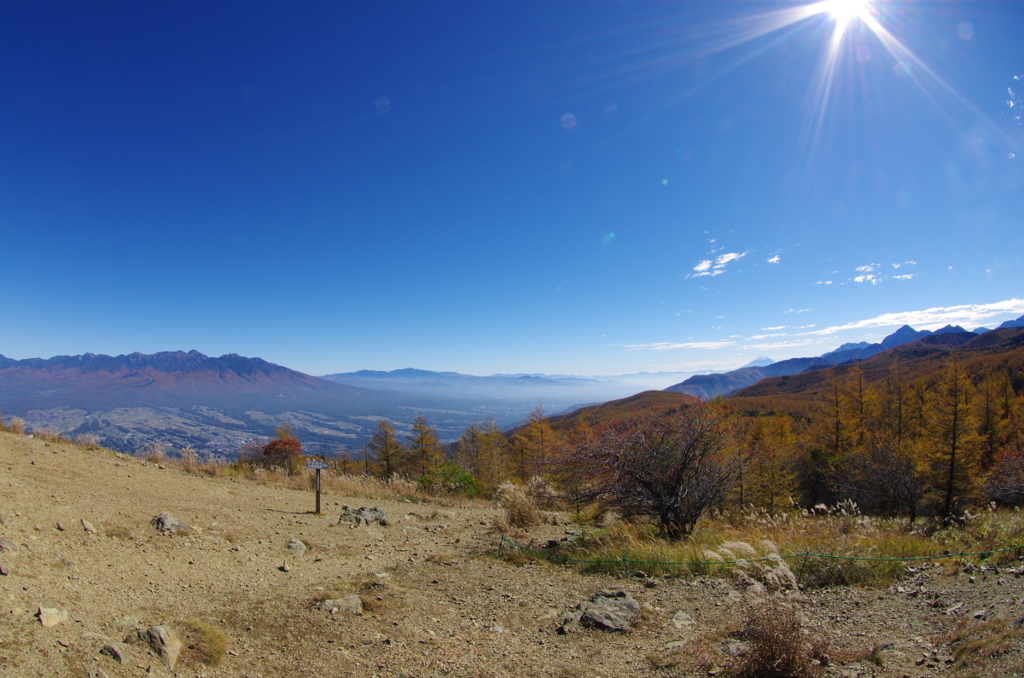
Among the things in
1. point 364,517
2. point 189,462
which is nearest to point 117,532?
point 364,517

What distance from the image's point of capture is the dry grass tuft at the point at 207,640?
3281mm

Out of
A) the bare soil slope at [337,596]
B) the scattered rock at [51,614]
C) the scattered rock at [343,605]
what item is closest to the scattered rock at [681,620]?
the bare soil slope at [337,596]

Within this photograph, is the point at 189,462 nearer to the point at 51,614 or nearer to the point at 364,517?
the point at 364,517

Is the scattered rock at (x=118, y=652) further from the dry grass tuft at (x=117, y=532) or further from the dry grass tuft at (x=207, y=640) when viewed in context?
the dry grass tuft at (x=117, y=532)

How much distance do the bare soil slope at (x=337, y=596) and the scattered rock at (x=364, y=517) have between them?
118 centimetres

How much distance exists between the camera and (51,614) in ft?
10.5

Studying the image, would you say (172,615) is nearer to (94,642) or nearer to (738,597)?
(94,642)

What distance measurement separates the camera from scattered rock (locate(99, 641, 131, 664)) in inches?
115

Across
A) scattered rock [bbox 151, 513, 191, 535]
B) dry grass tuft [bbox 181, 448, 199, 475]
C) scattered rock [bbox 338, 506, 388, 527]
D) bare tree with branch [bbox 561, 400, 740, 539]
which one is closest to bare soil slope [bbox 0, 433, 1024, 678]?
scattered rock [bbox 151, 513, 191, 535]

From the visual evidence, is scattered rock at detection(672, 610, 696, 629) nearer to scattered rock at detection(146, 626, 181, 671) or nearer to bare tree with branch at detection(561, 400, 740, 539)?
bare tree with branch at detection(561, 400, 740, 539)

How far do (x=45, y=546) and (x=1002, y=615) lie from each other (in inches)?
367

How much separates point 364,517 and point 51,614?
5741 millimetres

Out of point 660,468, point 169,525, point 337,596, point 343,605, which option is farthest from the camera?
point 660,468

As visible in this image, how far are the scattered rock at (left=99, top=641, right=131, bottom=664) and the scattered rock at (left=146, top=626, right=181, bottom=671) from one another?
16 centimetres
